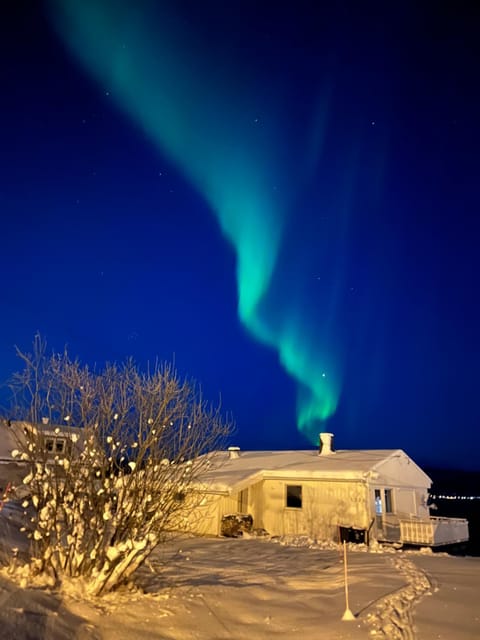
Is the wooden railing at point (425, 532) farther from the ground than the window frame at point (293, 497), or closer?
closer

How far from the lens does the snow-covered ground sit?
268 inches

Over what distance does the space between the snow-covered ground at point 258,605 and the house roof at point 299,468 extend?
7.55 m

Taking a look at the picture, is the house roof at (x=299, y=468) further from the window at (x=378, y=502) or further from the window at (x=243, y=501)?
the window at (x=378, y=502)

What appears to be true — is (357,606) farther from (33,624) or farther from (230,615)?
(33,624)

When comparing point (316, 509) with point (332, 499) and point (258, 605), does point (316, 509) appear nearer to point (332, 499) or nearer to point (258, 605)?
point (332, 499)

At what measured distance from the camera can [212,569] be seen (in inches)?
472

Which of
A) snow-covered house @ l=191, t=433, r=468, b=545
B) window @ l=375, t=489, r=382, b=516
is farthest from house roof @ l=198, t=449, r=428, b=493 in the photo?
window @ l=375, t=489, r=382, b=516

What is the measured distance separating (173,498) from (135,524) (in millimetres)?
816

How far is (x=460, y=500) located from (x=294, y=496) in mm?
104926

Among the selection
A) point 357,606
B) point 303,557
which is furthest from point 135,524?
point 303,557

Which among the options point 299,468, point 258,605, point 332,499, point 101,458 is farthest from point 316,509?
point 101,458

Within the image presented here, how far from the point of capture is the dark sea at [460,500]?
43062 mm

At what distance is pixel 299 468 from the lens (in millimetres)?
22172

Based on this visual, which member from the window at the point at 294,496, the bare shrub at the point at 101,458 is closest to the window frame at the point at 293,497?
the window at the point at 294,496
